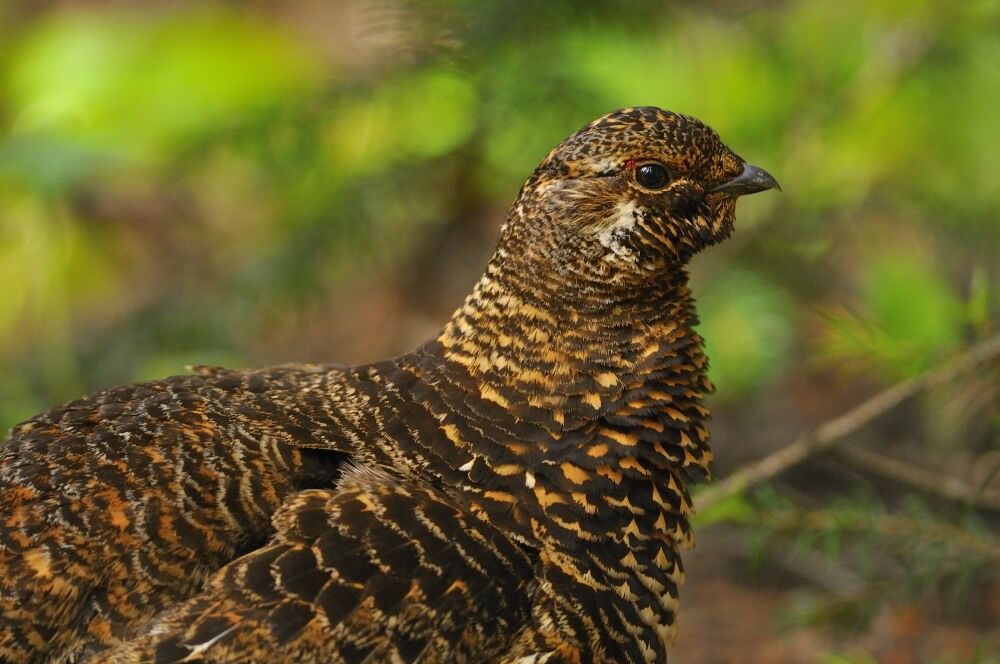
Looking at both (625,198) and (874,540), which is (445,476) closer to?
(625,198)

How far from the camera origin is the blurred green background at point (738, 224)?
4738 millimetres

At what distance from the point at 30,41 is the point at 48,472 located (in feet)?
24.7

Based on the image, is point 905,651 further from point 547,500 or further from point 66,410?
point 66,410

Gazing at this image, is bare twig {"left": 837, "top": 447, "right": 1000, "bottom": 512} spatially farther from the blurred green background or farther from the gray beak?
the gray beak

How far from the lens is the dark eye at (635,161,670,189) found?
11.5ft

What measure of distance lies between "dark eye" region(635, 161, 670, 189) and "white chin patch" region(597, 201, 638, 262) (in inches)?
3.4

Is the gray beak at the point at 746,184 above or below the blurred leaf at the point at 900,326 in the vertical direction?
above

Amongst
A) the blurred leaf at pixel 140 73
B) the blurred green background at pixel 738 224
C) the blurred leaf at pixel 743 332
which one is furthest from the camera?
the blurred leaf at pixel 140 73

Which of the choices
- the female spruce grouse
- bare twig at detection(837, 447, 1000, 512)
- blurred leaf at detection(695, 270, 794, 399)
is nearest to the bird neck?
the female spruce grouse

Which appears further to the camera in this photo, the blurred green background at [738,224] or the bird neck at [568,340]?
the blurred green background at [738,224]

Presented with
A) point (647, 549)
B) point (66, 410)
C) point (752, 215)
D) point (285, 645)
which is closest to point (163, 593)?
point (285, 645)

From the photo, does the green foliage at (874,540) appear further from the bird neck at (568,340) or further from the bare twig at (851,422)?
the bird neck at (568,340)

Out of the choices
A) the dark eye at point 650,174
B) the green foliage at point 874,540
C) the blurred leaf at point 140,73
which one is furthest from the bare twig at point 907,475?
the blurred leaf at point 140,73

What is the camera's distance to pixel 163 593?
2.94 m
